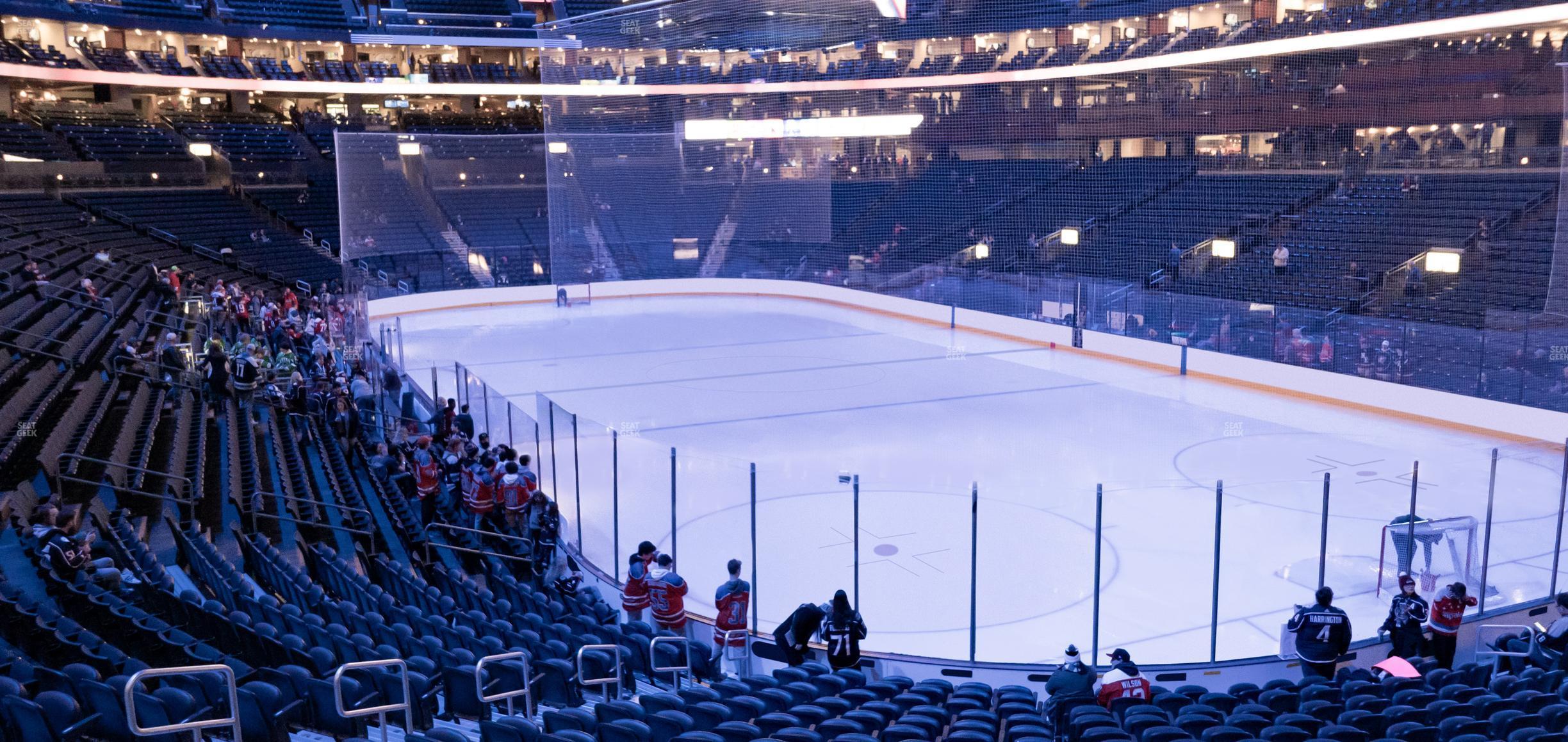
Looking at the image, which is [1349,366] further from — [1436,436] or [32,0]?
[32,0]

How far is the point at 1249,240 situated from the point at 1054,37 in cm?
625

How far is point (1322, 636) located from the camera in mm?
6426

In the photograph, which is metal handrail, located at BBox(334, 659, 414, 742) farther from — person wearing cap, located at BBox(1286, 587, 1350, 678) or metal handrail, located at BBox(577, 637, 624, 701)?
person wearing cap, located at BBox(1286, 587, 1350, 678)

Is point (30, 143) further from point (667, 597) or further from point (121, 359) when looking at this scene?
point (667, 597)

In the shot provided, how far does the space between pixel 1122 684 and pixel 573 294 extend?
75.7 feet

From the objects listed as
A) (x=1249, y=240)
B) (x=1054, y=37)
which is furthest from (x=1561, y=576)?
(x=1054, y=37)

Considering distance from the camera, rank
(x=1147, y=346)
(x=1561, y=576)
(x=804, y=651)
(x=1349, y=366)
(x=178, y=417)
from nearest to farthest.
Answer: (x=804, y=651) → (x=1561, y=576) → (x=178, y=417) → (x=1349, y=366) → (x=1147, y=346)

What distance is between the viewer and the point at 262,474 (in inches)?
389

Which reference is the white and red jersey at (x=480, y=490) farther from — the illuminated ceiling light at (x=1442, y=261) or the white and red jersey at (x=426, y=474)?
the illuminated ceiling light at (x=1442, y=261)

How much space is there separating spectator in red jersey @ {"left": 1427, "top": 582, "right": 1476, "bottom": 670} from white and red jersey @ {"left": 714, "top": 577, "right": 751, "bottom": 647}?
13.1 feet

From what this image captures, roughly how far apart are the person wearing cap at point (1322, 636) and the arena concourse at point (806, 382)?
28 mm

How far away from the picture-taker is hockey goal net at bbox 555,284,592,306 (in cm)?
2722

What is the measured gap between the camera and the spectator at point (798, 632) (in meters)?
6.70

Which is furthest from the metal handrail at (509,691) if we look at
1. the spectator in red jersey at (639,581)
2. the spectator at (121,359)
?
the spectator at (121,359)
